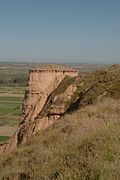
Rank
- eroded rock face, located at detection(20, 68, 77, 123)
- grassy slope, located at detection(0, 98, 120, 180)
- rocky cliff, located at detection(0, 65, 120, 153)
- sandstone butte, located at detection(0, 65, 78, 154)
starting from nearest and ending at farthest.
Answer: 1. grassy slope, located at detection(0, 98, 120, 180)
2. rocky cliff, located at detection(0, 65, 120, 153)
3. sandstone butte, located at detection(0, 65, 78, 154)
4. eroded rock face, located at detection(20, 68, 77, 123)

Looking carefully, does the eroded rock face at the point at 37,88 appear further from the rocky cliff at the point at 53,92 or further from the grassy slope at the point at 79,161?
the grassy slope at the point at 79,161

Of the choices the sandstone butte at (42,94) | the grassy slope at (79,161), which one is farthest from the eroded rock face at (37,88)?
the grassy slope at (79,161)

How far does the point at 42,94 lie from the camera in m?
31.2

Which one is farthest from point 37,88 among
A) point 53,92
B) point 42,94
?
point 53,92

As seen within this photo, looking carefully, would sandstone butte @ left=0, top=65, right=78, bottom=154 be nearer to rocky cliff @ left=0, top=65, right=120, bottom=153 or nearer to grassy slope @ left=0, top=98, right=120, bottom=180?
rocky cliff @ left=0, top=65, right=120, bottom=153

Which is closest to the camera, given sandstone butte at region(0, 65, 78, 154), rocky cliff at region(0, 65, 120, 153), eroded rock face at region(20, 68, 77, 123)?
rocky cliff at region(0, 65, 120, 153)

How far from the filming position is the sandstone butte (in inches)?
1129

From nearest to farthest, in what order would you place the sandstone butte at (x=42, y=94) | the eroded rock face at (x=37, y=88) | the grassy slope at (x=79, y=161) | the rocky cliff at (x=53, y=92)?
1. the grassy slope at (x=79, y=161)
2. the rocky cliff at (x=53, y=92)
3. the sandstone butte at (x=42, y=94)
4. the eroded rock face at (x=37, y=88)

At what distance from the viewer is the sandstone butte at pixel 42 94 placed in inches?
1129

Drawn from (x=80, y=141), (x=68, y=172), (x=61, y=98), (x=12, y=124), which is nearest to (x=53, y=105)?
(x=61, y=98)

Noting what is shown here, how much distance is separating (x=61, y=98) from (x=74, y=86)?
143 cm

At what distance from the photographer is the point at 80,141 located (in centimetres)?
953

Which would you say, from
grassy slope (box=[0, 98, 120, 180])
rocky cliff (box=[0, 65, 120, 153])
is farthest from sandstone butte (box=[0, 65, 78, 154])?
grassy slope (box=[0, 98, 120, 180])

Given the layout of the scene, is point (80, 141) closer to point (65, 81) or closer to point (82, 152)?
point (82, 152)
